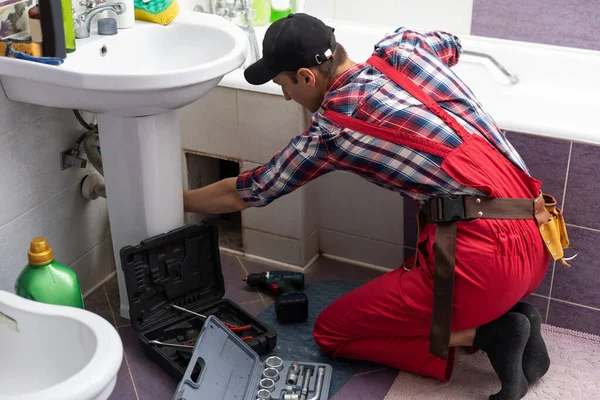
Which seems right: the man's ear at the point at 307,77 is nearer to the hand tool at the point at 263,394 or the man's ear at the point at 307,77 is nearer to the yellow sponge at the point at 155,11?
the yellow sponge at the point at 155,11

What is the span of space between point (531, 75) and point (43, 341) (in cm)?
192

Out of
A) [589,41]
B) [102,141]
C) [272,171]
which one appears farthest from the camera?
[589,41]

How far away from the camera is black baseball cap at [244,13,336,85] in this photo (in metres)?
1.94

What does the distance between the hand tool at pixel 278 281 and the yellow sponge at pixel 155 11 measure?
0.85m

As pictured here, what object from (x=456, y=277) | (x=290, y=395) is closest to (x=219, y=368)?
(x=290, y=395)

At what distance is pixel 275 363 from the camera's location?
2.26m

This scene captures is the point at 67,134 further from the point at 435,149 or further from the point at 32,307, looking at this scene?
the point at 435,149

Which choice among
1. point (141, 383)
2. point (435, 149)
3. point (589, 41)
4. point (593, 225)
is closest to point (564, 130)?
point (593, 225)

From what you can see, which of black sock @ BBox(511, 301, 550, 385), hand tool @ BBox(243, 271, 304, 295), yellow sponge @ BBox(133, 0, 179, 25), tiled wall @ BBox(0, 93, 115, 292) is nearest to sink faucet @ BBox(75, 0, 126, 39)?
yellow sponge @ BBox(133, 0, 179, 25)

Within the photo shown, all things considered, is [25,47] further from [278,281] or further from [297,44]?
[278,281]

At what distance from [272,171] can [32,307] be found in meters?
0.67

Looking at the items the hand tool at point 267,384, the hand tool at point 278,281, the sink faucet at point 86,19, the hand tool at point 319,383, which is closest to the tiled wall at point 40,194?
the sink faucet at point 86,19

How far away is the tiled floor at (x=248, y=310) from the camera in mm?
2234

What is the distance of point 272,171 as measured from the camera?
82.4 inches
